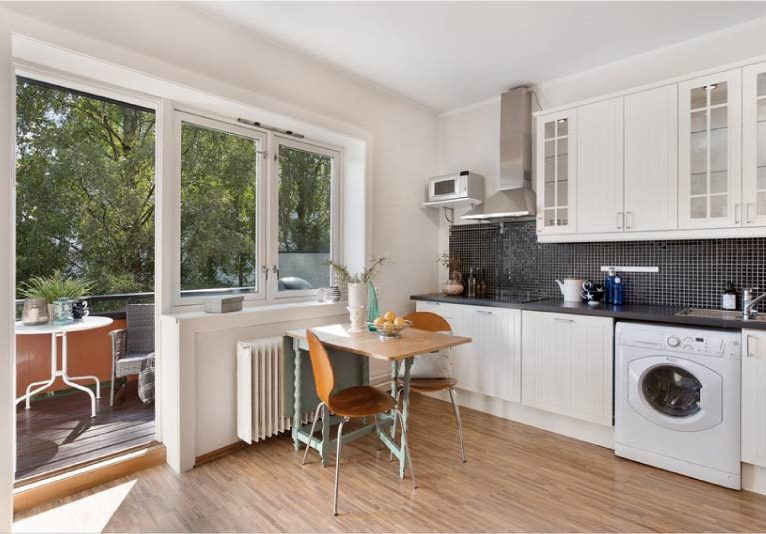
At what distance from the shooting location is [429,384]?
2.71 meters

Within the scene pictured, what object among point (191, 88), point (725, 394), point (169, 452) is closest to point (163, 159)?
point (191, 88)

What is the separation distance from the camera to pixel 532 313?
310cm

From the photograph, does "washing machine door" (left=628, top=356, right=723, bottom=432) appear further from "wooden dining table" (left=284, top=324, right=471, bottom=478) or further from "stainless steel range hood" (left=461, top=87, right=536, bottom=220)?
"stainless steel range hood" (left=461, top=87, right=536, bottom=220)

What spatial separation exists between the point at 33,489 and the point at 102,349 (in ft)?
6.56

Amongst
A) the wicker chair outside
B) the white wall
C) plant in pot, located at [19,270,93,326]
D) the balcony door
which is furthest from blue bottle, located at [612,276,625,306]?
plant in pot, located at [19,270,93,326]

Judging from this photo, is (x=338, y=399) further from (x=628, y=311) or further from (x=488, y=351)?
(x=628, y=311)

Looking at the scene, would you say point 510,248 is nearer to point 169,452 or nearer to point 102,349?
point 169,452

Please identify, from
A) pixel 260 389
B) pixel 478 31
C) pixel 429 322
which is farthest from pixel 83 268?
pixel 478 31

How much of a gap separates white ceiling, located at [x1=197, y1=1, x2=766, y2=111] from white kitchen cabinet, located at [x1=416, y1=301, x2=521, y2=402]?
195 cm

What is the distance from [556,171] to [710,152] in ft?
3.15

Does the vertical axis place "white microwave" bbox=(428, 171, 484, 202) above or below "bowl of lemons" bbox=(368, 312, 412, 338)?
above

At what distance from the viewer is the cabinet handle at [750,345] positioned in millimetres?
2234

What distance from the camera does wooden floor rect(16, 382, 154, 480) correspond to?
244 centimetres

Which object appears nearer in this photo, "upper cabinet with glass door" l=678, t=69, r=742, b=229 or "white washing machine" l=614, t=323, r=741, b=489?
"white washing machine" l=614, t=323, r=741, b=489
